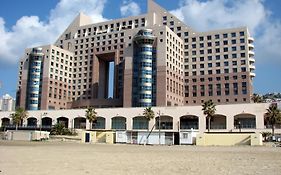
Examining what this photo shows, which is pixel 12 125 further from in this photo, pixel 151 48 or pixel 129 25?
pixel 129 25

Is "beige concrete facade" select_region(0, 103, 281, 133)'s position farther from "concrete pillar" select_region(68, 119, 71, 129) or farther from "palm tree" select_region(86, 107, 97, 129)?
"palm tree" select_region(86, 107, 97, 129)

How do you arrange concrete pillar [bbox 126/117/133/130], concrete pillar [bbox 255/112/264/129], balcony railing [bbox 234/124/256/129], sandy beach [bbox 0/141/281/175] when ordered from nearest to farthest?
sandy beach [bbox 0/141/281/175], concrete pillar [bbox 255/112/264/129], balcony railing [bbox 234/124/256/129], concrete pillar [bbox 126/117/133/130]

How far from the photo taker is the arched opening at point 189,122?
10471 centimetres

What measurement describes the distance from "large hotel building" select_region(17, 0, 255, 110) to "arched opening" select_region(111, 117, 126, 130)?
19.3 m

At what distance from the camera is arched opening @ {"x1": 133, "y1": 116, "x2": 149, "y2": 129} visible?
10930cm

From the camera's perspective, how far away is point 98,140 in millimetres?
89562

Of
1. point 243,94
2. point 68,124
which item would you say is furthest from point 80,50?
point 243,94

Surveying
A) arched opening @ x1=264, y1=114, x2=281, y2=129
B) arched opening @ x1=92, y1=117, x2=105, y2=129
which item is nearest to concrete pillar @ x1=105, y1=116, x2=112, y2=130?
arched opening @ x1=92, y1=117, x2=105, y2=129

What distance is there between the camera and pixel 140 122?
111 metres

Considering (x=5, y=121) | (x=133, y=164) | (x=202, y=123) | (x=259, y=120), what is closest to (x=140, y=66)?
(x=202, y=123)

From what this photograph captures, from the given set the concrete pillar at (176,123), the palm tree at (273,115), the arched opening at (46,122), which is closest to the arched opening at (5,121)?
the arched opening at (46,122)

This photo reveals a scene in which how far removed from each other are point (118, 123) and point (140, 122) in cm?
838

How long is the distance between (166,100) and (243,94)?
36.1m

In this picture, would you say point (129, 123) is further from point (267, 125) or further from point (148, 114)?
point (267, 125)
